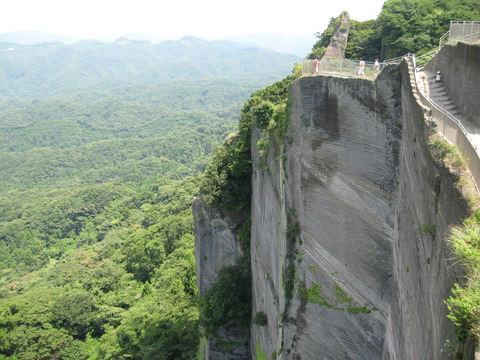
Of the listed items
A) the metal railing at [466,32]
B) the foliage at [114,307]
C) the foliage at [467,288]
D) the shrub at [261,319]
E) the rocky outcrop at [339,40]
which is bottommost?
the foliage at [114,307]

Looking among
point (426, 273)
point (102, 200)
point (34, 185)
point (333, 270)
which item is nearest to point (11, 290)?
point (102, 200)

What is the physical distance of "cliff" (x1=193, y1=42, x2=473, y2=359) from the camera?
8.99m

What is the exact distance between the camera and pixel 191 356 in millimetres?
28828

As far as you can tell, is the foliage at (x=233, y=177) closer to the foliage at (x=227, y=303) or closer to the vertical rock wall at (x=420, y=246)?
the foliage at (x=227, y=303)

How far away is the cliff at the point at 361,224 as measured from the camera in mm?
8993

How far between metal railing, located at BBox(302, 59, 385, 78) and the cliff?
387 mm

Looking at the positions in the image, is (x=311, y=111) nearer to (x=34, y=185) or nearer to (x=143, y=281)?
(x=143, y=281)

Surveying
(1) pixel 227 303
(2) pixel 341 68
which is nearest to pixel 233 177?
(1) pixel 227 303

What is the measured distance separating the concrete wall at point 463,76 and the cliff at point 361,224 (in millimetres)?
1238

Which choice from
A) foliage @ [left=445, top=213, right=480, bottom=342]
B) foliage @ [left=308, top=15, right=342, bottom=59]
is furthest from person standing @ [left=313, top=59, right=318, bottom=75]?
foliage @ [left=308, top=15, right=342, bottom=59]

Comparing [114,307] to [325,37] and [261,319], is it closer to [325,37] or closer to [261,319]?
[261,319]

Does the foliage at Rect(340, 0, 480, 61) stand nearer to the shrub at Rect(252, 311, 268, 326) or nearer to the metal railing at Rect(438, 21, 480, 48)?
the metal railing at Rect(438, 21, 480, 48)

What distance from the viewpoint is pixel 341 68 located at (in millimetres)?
14172

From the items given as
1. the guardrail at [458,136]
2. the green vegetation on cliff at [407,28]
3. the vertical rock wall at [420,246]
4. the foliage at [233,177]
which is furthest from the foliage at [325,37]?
the guardrail at [458,136]
